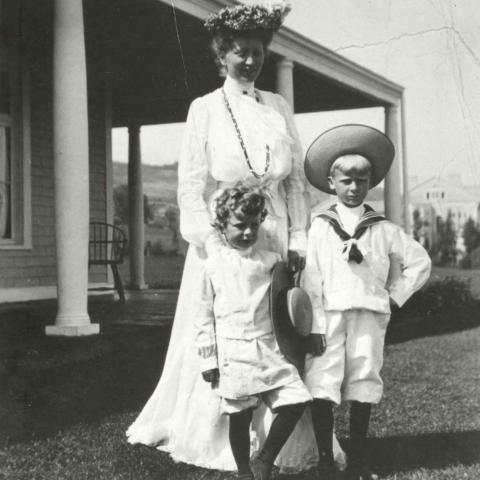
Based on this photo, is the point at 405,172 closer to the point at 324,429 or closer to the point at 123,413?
the point at 123,413

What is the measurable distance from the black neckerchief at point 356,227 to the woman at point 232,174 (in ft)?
0.57

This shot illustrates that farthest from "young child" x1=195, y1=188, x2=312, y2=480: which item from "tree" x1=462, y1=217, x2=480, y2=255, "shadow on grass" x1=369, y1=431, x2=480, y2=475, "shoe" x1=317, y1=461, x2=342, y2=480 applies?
"tree" x1=462, y1=217, x2=480, y2=255

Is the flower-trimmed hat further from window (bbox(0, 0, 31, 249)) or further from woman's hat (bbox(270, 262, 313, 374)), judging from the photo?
window (bbox(0, 0, 31, 249))

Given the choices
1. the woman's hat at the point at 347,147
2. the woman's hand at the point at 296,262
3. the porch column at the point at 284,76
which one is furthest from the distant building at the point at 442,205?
the woman's hand at the point at 296,262

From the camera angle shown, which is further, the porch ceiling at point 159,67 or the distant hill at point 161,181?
the distant hill at point 161,181

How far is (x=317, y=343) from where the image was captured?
10.4 feet

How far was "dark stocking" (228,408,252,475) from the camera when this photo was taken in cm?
309

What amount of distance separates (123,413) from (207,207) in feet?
5.47

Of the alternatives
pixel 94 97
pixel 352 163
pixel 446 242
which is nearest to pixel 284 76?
pixel 94 97

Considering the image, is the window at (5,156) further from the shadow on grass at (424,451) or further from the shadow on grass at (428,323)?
the shadow on grass at (424,451)

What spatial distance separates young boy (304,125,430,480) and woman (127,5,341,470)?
162 mm

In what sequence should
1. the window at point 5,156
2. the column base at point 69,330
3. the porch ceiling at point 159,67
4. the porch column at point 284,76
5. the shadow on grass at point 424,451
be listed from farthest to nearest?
1. the porch column at point 284,76
2. the window at point 5,156
3. the porch ceiling at point 159,67
4. the column base at point 69,330
5. the shadow on grass at point 424,451

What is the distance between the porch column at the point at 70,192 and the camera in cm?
648

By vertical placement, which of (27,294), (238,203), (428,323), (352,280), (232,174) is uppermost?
(232,174)
